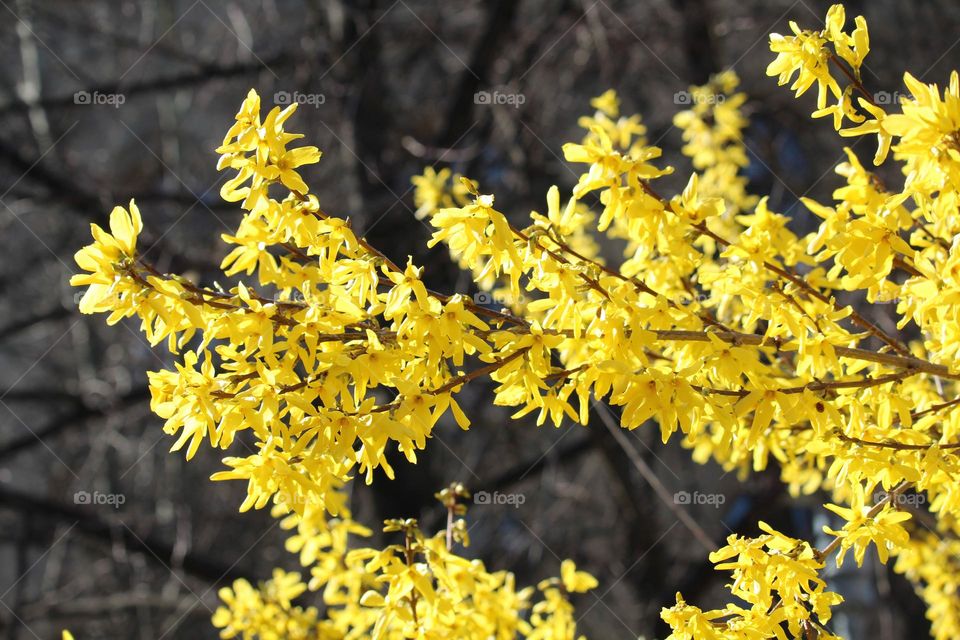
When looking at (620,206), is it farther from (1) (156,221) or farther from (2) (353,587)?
(1) (156,221)

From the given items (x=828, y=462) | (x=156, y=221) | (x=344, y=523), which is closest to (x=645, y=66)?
(x=156, y=221)

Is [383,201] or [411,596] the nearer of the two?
[411,596]

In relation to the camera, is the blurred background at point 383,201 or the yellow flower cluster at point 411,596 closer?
the yellow flower cluster at point 411,596

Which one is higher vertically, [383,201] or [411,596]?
[383,201]

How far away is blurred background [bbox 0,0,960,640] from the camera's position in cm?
569

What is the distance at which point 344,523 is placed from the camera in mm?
2986

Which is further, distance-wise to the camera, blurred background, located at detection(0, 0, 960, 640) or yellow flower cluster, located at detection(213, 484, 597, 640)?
blurred background, located at detection(0, 0, 960, 640)

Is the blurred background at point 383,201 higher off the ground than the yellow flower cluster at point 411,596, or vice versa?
the blurred background at point 383,201

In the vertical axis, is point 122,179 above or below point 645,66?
above

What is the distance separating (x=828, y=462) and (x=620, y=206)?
184cm

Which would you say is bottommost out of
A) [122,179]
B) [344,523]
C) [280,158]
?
[344,523]

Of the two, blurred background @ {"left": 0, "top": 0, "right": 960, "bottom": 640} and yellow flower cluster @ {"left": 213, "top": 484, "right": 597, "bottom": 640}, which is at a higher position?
blurred background @ {"left": 0, "top": 0, "right": 960, "bottom": 640}

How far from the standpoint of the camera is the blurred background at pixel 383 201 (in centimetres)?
569

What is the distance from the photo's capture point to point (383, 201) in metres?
5.67
